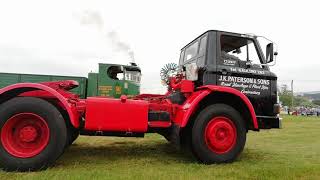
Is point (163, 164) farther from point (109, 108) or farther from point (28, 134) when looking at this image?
point (28, 134)

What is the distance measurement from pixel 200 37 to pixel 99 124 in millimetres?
2805

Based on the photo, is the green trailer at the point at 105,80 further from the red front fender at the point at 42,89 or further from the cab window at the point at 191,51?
the red front fender at the point at 42,89

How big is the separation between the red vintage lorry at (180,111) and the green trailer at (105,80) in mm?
3227

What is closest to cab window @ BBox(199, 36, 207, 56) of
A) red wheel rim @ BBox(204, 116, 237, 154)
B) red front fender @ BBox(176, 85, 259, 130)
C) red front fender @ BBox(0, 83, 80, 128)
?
red front fender @ BBox(176, 85, 259, 130)

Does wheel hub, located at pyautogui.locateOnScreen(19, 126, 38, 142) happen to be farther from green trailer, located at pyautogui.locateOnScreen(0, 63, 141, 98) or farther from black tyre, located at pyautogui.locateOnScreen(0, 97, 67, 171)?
green trailer, located at pyautogui.locateOnScreen(0, 63, 141, 98)

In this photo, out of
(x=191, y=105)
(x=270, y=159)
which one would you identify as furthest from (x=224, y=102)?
(x=270, y=159)

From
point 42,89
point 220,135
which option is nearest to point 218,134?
point 220,135

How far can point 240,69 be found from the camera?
7098mm

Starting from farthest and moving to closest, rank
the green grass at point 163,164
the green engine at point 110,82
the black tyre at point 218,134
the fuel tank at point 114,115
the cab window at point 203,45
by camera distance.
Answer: the green engine at point 110,82, the cab window at point 203,45, the black tyre at point 218,134, the fuel tank at point 114,115, the green grass at point 163,164

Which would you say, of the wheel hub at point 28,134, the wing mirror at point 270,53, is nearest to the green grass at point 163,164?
the wheel hub at point 28,134

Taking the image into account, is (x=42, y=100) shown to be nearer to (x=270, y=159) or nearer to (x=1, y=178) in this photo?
(x=1, y=178)

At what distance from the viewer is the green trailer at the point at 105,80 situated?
10.7 metres

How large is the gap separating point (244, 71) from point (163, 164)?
93.6 inches

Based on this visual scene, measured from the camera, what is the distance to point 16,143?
19.5 ft
